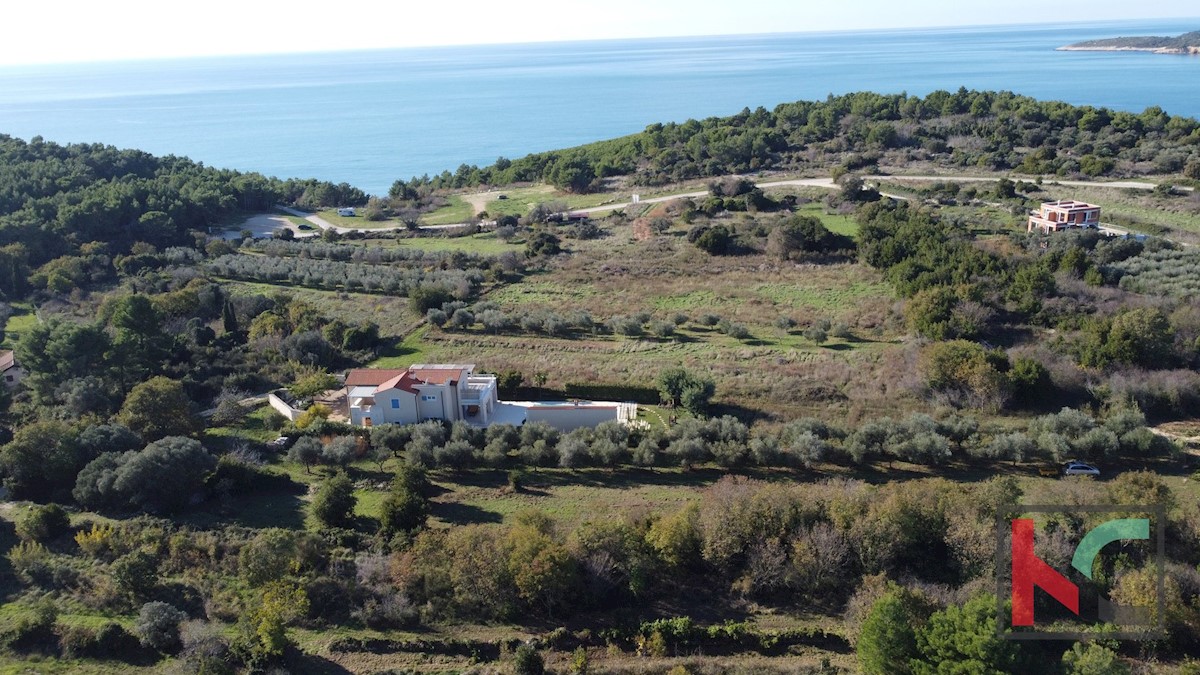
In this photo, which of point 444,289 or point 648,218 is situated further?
point 648,218

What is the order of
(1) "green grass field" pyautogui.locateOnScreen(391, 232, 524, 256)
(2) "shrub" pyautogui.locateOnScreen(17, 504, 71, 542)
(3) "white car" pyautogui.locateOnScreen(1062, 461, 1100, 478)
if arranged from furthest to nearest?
(1) "green grass field" pyautogui.locateOnScreen(391, 232, 524, 256) < (3) "white car" pyautogui.locateOnScreen(1062, 461, 1100, 478) < (2) "shrub" pyautogui.locateOnScreen(17, 504, 71, 542)

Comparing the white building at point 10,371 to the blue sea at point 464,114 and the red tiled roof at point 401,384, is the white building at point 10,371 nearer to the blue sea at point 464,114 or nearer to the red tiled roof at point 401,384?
the red tiled roof at point 401,384

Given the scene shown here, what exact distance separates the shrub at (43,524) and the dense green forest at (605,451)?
0.10 meters

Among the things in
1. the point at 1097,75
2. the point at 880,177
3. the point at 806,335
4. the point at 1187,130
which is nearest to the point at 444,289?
the point at 806,335

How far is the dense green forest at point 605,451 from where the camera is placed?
1678 centimetres

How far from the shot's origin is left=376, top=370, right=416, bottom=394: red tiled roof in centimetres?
2650

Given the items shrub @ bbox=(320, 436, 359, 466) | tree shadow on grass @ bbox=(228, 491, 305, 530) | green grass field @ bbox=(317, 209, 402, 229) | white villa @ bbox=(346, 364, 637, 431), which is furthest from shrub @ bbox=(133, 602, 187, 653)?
green grass field @ bbox=(317, 209, 402, 229)

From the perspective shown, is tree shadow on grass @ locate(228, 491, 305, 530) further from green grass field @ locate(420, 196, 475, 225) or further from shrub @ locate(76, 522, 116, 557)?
green grass field @ locate(420, 196, 475, 225)

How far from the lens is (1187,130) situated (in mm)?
62438

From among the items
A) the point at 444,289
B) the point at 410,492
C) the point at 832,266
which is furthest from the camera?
the point at 832,266

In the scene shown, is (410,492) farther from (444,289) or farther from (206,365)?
(444,289)

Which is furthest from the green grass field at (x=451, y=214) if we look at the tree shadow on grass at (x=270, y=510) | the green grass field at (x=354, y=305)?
the tree shadow on grass at (x=270, y=510)

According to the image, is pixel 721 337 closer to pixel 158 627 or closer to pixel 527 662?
pixel 527 662

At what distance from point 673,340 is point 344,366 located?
13595mm
